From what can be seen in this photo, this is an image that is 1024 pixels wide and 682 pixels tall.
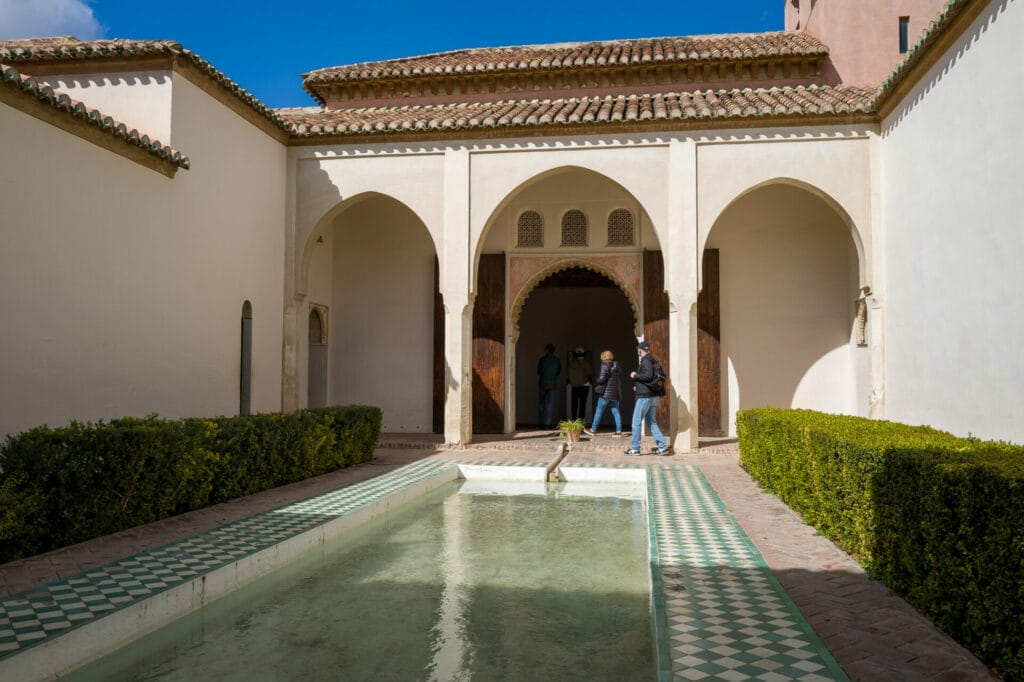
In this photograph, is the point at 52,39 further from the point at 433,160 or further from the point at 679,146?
the point at 679,146

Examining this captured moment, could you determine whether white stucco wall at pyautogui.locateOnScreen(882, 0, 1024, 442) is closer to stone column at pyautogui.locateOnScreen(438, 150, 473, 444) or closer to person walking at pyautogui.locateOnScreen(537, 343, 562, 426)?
stone column at pyautogui.locateOnScreen(438, 150, 473, 444)

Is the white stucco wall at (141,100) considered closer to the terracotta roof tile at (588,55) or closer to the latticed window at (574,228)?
the terracotta roof tile at (588,55)

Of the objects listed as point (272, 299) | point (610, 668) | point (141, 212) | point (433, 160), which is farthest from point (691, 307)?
point (610, 668)

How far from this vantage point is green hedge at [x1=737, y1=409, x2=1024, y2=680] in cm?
310

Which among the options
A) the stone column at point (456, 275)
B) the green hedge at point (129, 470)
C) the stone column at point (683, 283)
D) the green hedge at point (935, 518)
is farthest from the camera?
the stone column at point (456, 275)

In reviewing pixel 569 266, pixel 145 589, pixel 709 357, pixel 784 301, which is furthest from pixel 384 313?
pixel 145 589

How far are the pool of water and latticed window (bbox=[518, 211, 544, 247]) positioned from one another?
720cm

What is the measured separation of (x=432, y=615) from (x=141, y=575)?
5.39ft

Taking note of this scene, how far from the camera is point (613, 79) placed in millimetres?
13477

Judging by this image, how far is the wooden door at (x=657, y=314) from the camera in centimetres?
1248

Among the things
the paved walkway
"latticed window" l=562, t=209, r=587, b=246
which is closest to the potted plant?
the paved walkway

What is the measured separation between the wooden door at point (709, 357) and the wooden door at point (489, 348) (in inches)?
124

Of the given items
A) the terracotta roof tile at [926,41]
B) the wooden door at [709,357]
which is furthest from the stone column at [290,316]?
the terracotta roof tile at [926,41]

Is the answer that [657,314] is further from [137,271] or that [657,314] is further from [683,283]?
[137,271]
